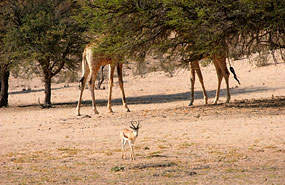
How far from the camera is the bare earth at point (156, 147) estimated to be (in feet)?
28.9

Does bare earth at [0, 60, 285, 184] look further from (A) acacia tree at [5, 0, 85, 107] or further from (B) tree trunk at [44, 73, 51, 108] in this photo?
(A) acacia tree at [5, 0, 85, 107]

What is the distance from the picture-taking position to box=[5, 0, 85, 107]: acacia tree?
23516 mm

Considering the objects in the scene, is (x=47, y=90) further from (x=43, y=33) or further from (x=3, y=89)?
(x=43, y=33)

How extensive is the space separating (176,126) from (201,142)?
108 inches

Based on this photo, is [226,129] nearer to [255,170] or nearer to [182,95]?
[255,170]

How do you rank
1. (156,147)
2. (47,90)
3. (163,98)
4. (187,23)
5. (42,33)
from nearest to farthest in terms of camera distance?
(156,147), (187,23), (42,33), (47,90), (163,98)

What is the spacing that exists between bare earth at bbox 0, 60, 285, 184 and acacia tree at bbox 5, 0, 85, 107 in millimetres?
3163

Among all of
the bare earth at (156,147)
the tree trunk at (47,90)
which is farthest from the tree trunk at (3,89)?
the bare earth at (156,147)

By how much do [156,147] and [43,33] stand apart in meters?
13.4

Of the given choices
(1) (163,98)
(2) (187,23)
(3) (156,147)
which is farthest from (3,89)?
(3) (156,147)

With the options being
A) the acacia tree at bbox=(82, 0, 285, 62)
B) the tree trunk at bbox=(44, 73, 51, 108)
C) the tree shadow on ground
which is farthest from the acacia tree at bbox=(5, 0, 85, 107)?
the acacia tree at bbox=(82, 0, 285, 62)

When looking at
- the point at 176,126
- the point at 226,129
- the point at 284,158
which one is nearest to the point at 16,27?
the point at 176,126

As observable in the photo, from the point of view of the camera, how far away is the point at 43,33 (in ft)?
77.5

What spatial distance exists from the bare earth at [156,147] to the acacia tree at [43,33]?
3.16m
